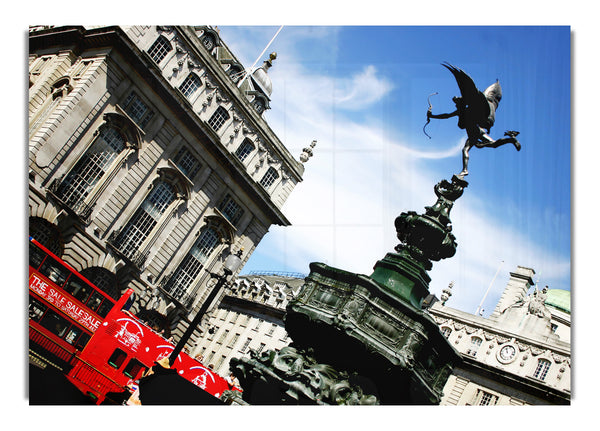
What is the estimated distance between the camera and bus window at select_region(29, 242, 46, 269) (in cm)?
1307

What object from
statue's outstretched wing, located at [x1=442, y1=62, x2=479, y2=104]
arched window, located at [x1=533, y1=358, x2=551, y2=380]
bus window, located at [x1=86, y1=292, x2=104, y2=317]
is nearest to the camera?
statue's outstretched wing, located at [x1=442, y1=62, x2=479, y2=104]

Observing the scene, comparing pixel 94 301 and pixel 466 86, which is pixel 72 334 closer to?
pixel 94 301

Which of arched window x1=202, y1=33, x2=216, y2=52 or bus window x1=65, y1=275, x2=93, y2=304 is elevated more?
arched window x1=202, y1=33, x2=216, y2=52

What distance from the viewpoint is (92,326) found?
1569cm

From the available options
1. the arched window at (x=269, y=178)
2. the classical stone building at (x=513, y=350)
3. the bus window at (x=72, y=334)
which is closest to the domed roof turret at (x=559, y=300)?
the classical stone building at (x=513, y=350)

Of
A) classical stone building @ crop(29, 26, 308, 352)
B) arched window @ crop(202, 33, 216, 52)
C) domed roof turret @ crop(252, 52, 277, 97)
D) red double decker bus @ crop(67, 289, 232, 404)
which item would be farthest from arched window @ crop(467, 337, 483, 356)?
arched window @ crop(202, 33, 216, 52)

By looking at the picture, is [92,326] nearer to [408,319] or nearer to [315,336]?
[315,336]

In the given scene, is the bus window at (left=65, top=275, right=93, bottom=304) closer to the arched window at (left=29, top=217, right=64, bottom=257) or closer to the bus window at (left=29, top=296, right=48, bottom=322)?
the bus window at (left=29, top=296, right=48, bottom=322)

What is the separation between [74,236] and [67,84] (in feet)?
20.6

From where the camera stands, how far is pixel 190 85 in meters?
26.9

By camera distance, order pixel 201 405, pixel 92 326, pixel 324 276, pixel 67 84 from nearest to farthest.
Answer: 1. pixel 201 405
2. pixel 324 276
3. pixel 92 326
4. pixel 67 84

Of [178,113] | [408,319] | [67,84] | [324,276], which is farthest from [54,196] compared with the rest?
[408,319]

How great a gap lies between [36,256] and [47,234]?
916 centimetres

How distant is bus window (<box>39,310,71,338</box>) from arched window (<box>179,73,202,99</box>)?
584 inches
